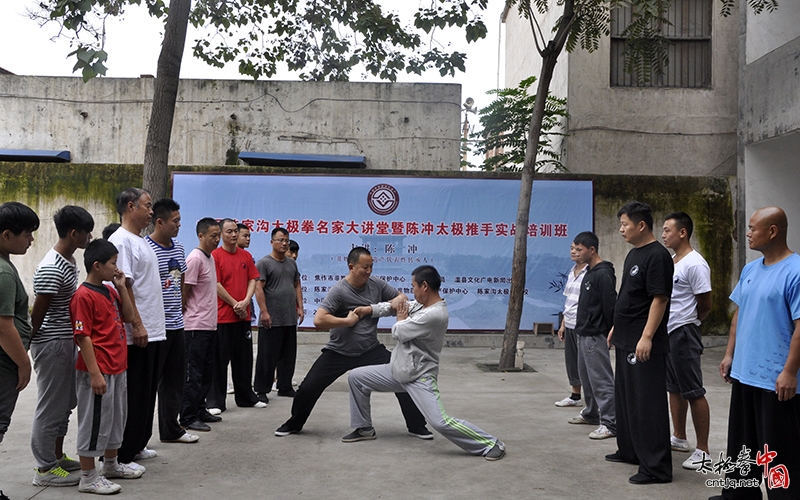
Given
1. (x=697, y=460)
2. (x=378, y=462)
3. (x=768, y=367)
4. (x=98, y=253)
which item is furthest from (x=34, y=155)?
(x=768, y=367)

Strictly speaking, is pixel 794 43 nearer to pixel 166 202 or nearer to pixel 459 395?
pixel 459 395

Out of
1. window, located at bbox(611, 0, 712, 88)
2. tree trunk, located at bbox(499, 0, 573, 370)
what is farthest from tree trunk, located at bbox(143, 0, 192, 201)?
window, located at bbox(611, 0, 712, 88)

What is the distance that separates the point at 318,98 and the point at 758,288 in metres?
8.99

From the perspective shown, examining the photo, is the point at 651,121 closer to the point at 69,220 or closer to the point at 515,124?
the point at 515,124

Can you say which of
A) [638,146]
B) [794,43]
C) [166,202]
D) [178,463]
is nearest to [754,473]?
[178,463]

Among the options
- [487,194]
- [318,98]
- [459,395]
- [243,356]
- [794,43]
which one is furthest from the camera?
[318,98]

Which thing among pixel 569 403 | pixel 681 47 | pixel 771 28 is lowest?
pixel 569 403

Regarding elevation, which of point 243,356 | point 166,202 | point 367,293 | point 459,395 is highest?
point 166,202

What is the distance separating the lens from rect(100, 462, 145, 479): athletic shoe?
4.43m

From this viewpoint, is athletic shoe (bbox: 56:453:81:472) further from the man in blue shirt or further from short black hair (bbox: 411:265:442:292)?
the man in blue shirt

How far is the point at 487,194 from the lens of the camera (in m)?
10.7

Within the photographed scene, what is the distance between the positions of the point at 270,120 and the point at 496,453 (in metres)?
8.10

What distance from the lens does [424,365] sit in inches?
202

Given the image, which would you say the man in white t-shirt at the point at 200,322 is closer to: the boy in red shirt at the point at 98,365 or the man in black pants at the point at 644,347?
the boy in red shirt at the point at 98,365
